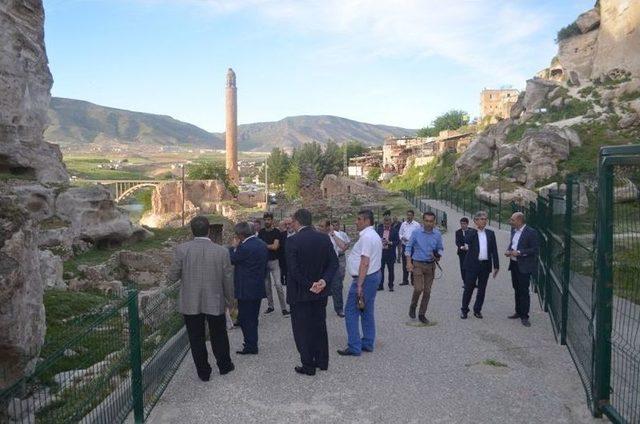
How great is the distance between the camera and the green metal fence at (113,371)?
4559 mm

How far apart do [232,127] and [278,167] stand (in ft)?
42.9

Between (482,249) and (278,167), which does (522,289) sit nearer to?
(482,249)

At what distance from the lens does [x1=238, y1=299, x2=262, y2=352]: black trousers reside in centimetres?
717

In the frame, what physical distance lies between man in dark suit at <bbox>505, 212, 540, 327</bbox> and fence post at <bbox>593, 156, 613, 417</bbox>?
3826 millimetres

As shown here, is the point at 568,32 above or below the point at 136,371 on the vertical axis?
above

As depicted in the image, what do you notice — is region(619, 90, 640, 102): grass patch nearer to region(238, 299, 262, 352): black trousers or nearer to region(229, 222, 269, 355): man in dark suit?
region(229, 222, 269, 355): man in dark suit

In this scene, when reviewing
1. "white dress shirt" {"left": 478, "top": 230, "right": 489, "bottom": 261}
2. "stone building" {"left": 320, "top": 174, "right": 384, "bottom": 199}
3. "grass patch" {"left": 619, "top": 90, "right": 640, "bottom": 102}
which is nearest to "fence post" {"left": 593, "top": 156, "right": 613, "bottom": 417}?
"white dress shirt" {"left": 478, "top": 230, "right": 489, "bottom": 261}

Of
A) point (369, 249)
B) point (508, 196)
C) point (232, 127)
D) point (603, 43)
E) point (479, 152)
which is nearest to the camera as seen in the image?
point (369, 249)

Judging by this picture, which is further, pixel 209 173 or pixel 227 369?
pixel 209 173

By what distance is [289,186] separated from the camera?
82.4 meters

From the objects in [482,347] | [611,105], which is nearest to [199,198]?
[611,105]

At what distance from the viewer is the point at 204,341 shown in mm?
6078

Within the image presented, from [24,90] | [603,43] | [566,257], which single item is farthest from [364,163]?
[566,257]

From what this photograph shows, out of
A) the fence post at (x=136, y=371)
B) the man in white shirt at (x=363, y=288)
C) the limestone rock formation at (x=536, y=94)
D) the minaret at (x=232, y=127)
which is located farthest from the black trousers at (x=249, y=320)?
the minaret at (x=232, y=127)
